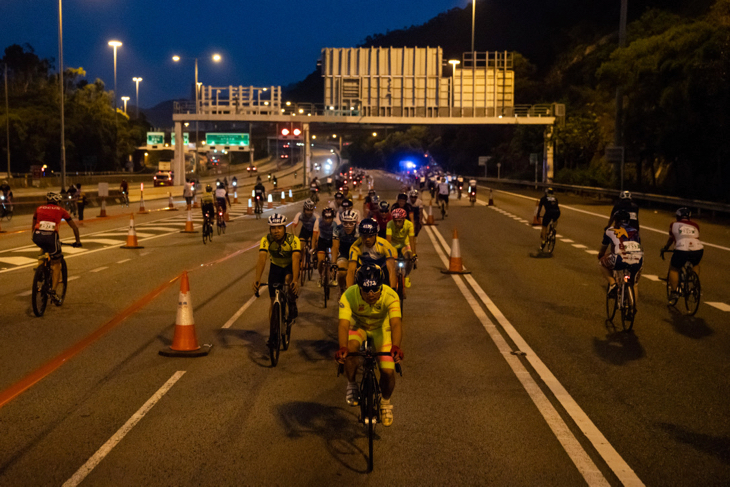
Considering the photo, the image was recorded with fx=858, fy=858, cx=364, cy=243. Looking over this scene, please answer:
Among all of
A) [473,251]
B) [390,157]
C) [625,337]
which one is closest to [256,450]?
[625,337]

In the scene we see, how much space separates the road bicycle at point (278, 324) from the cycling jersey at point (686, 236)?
20.1 ft

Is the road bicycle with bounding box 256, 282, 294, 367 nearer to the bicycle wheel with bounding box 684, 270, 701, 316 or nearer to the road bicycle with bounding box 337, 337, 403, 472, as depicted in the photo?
the road bicycle with bounding box 337, 337, 403, 472

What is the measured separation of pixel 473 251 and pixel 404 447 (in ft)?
54.2

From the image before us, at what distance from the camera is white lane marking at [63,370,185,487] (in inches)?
229

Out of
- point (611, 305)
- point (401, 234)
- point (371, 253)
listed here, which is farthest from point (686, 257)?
point (371, 253)

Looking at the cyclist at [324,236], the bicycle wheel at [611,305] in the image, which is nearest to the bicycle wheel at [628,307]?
the bicycle wheel at [611,305]

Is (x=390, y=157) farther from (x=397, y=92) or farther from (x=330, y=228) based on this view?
(x=330, y=228)

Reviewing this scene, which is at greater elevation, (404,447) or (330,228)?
(330,228)

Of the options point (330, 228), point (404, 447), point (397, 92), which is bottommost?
point (404, 447)

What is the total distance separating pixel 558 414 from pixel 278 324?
3330 mm

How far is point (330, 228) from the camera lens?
1473 cm

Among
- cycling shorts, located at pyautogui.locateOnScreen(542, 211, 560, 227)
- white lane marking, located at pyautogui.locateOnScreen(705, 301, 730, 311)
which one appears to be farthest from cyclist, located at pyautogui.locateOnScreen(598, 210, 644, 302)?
cycling shorts, located at pyautogui.locateOnScreen(542, 211, 560, 227)

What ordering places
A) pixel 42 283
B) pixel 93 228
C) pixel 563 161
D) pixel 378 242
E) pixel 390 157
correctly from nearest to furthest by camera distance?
pixel 378 242
pixel 42 283
pixel 93 228
pixel 563 161
pixel 390 157

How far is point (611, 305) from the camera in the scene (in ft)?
41.0
